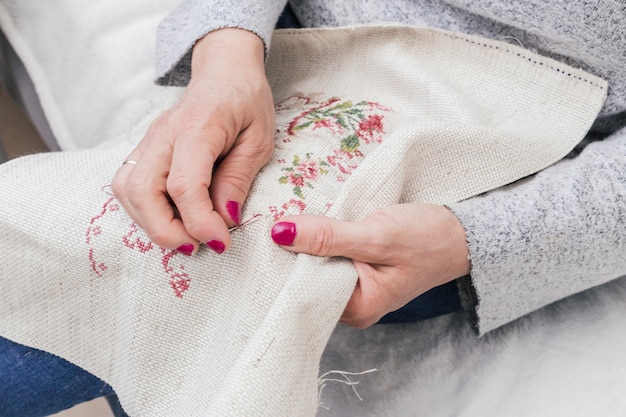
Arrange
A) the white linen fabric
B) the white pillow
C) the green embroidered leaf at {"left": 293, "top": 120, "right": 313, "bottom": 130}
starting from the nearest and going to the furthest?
the white linen fabric
the green embroidered leaf at {"left": 293, "top": 120, "right": 313, "bottom": 130}
the white pillow

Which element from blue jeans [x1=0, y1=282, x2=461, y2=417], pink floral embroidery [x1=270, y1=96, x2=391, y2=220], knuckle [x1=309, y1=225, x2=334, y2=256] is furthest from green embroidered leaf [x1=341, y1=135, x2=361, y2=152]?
blue jeans [x1=0, y1=282, x2=461, y2=417]

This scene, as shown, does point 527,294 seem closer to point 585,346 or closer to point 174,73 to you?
point 585,346

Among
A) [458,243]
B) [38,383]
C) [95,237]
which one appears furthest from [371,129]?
[38,383]

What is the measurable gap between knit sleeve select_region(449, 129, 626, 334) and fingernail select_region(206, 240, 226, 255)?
7.4 inches

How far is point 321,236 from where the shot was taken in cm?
42

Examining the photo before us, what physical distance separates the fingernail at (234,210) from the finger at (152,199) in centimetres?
3

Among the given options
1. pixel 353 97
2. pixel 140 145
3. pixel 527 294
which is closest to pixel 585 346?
pixel 527 294

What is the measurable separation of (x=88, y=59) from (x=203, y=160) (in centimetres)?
40

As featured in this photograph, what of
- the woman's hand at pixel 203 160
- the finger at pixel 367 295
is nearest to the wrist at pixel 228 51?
the woman's hand at pixel 203 160

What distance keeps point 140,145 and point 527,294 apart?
349mm

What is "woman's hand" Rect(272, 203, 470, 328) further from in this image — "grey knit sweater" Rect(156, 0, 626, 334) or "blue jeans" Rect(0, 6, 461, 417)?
"blue jeans" Rect(0, 6, 461, 417)

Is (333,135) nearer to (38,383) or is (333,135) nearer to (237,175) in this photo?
(237,175)

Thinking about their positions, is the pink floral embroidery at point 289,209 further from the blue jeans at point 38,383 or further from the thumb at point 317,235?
the blue jeans at point 38,383

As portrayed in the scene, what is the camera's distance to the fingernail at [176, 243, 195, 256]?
0.43 metres
